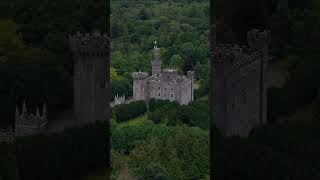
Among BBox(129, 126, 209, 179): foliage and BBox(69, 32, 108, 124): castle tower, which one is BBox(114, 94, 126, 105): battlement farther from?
BBox(129, 126, 209, 179): foliage

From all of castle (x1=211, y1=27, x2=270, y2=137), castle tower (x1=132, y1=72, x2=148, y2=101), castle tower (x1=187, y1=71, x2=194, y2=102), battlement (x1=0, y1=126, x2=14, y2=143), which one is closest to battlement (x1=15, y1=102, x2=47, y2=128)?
battlement (x1=0, y1=126, x2=14, y2=143)

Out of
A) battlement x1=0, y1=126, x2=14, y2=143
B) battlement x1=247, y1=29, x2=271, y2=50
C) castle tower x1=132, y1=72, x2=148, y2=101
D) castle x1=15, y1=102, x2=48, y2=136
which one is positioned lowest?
battlement x1=0, y1=126, x2=14, y2=143

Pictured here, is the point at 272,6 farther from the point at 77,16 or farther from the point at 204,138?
the point at 77,16

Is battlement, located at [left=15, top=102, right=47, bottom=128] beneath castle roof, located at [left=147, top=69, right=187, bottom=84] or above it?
beneath

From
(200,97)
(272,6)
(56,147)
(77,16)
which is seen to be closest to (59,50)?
(77,16)

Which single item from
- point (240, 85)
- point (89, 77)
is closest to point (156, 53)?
point (89, 77)

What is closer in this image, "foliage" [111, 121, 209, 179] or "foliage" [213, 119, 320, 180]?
"foliage" [213, 119, 320, 180]

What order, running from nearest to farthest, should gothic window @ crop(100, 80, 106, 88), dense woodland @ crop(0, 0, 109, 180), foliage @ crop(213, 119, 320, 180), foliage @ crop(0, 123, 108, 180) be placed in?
foliage @ crop(213, 119, 320, 180) → foliage @ crop(0, 123, 108, 180) → dense woodland @ crop(0, 0, 109, 180) → gothic window @ crop(100, 80, 106, 88)
